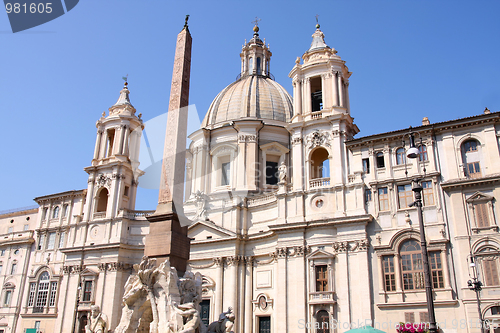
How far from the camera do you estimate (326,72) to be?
120 ft

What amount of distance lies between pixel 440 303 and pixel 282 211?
41.0 feet

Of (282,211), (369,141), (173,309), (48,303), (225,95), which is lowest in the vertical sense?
(173,309)

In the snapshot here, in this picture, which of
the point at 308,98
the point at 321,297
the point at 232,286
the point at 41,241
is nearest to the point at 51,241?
the point at 41,241

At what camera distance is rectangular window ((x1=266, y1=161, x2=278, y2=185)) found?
A: 142ft

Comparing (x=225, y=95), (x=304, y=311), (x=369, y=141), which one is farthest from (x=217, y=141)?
(x=304, y=311)

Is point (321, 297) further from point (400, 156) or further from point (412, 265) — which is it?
point (400, 156)

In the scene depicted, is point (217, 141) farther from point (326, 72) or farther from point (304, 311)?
point (304, 311)

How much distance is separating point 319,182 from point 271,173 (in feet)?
33.1

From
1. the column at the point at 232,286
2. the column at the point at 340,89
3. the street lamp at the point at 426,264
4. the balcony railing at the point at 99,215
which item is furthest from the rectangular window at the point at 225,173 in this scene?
the street lamp at the point at 426,264

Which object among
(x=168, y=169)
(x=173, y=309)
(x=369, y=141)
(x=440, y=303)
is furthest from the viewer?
(x=369, y=141)

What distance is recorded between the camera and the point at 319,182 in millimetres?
33938

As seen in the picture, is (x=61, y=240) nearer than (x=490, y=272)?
No

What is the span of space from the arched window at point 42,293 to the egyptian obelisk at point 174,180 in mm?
28111

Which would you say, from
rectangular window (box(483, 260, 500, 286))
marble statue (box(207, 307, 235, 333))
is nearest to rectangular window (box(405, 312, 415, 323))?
rectangular window (box(483, 260, 500, 286))
